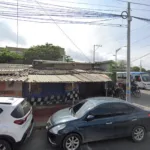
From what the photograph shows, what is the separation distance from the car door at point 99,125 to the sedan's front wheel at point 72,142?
28 centimetres

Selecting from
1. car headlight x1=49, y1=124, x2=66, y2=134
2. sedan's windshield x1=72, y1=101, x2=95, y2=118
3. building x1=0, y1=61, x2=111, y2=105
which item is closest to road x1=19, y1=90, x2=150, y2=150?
car headlight x1=49, y1=124, x2=66, y2=134

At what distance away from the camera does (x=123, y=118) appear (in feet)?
18.6

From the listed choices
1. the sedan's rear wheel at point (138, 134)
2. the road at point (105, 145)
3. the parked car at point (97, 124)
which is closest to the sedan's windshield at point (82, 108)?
the parked car at point (97, 124)

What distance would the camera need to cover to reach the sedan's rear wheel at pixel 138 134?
575cm

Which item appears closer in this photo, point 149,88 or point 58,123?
point 58,123

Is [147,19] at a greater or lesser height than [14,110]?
greater

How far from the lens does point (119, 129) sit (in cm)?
558

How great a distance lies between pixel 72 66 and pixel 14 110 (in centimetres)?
981

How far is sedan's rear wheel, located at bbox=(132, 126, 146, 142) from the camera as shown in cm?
575

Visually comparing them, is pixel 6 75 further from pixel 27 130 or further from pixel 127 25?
pixel 127 25

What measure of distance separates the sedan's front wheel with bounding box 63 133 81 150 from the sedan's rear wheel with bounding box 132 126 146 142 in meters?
1.93

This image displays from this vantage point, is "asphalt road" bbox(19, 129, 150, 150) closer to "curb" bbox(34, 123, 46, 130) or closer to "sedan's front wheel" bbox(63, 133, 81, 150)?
"sedan's front wheel" bbox(63, 133, 81, 150)

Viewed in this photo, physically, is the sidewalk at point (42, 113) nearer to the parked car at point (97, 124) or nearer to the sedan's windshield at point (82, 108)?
the sedan's windshield at point (82, 108)

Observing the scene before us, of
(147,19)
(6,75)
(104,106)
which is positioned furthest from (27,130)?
(147,19)
